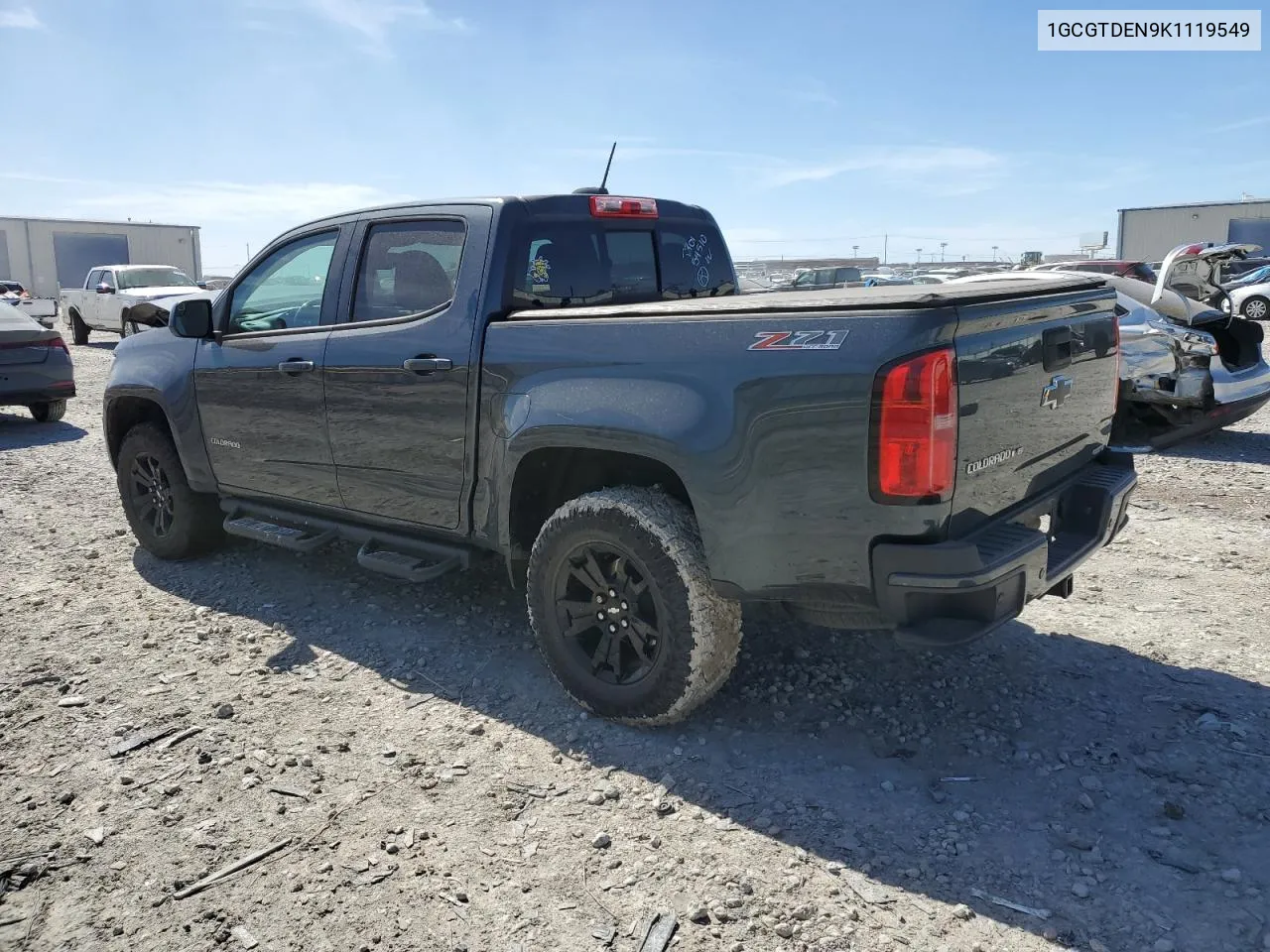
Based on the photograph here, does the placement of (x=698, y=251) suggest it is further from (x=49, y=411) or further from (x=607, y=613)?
(x=49, y=411)

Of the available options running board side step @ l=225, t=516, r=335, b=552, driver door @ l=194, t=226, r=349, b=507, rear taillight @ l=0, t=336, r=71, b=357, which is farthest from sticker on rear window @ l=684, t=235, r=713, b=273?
rear taillight @ l=0, t=336, r=71, b=357

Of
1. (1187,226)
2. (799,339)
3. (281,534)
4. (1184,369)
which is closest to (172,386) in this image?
(281,534)

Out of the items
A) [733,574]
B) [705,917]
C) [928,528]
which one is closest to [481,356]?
[733,574]

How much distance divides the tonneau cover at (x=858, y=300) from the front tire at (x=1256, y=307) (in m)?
20.2

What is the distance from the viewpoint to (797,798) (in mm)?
3039

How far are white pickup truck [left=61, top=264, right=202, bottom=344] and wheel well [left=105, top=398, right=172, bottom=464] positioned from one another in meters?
15.0

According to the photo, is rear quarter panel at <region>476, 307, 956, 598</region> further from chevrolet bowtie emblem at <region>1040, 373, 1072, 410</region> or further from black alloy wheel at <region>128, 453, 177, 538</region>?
black alloy wheel at <region>128, 453, 177, 538</region>

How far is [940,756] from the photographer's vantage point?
10.8ft

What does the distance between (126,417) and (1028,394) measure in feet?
16.7

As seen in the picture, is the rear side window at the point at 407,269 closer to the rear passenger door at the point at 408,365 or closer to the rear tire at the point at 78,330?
the rear passenger door at the point at 408,365

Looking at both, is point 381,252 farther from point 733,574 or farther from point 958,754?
point 958,754

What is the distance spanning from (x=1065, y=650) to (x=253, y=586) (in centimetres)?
402

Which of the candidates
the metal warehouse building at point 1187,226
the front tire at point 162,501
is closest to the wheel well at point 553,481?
the front tire at point 162,501

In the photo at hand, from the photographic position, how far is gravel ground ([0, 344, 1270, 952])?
2518 millimetres
